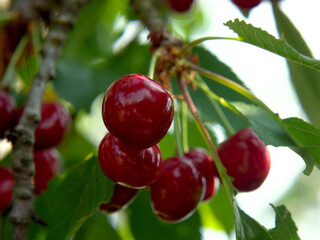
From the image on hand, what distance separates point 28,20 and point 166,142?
0.66m

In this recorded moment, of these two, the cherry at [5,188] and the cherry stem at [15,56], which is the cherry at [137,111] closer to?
the cherry at [5,188]

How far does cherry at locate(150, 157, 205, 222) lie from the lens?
0.94 metres

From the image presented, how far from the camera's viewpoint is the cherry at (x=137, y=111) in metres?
0.76

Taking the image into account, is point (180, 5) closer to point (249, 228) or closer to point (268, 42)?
point (268, 42)

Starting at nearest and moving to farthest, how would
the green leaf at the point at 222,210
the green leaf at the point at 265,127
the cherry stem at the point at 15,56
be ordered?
the green leaf at the point at 265,127, the cherry stem at the point at 15,56, the green leaf at the point at 222,210

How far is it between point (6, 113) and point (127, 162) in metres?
0.52

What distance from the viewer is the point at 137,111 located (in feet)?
2.49

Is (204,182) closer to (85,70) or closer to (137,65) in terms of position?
(85,70)

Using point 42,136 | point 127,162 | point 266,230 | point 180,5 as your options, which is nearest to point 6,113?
point 42,136

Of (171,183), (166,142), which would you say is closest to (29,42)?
(166,142)

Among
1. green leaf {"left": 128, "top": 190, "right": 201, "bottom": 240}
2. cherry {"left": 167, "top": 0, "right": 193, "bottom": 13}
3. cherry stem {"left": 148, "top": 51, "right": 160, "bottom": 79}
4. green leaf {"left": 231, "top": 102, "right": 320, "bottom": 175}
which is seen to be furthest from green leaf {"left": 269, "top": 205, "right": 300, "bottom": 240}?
cherry {"left": 167, "top": 0, "right": 193, "bottom": 13}

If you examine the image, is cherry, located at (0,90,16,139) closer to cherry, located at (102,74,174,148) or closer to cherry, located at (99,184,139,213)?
cherry, located at (99,184,139,213)

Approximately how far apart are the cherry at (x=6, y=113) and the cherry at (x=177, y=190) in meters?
0.49

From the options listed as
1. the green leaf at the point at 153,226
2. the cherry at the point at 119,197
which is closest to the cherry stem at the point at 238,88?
the cherry at the point at 119,197
